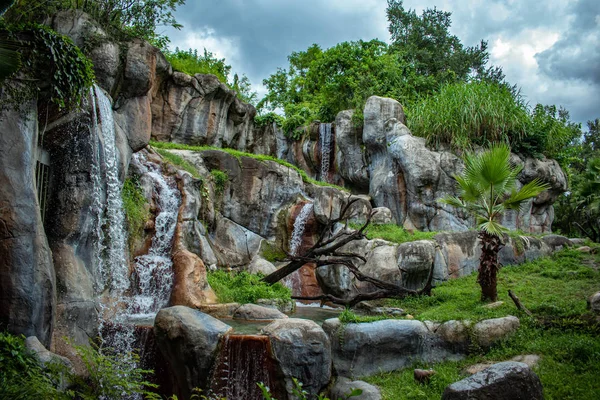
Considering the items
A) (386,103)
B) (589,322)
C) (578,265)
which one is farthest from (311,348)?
(386,103)

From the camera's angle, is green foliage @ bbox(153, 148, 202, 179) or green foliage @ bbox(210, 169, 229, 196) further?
green foliage @ bbox(210, 169, 229, 196)

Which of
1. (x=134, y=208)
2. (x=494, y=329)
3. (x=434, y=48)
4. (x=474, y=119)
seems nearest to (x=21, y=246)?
(x=134, y=208)

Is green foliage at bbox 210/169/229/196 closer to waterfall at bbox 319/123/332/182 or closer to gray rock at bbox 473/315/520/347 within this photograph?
waterfall at bbox 319/123/332/182

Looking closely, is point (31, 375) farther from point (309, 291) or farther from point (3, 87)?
point (309, 291)

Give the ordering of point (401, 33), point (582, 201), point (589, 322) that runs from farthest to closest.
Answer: point (401, 33) → point (582, 201) → point (589, 322)

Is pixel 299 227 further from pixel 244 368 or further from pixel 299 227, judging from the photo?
pixel 244 368

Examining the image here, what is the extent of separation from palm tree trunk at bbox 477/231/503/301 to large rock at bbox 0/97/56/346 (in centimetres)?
895

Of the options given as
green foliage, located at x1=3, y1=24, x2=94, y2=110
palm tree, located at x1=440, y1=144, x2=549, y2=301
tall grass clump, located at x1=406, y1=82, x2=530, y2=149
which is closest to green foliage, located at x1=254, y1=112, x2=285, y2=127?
tall grass clump, located at x1=406, y1=82, x2=530, y2=149

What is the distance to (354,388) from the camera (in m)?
7.99

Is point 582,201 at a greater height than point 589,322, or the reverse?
point 582,201

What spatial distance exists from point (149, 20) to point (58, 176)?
7306 millimetres

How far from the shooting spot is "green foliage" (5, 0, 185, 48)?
32.1ft

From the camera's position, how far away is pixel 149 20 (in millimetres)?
14609

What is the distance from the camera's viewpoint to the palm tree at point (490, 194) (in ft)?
35.3
